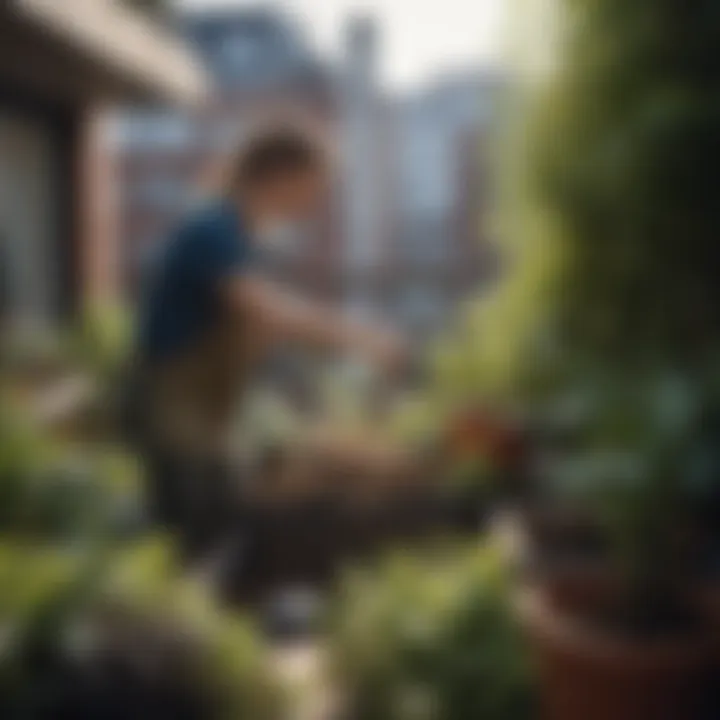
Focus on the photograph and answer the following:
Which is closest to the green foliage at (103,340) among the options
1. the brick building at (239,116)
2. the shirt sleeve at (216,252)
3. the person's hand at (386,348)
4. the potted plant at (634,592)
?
the brick building at (239,116)

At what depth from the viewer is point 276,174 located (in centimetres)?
110

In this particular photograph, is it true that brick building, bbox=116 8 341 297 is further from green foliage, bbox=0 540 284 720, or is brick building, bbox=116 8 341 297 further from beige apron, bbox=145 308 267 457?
green foliage, bbox=0 540 284 720

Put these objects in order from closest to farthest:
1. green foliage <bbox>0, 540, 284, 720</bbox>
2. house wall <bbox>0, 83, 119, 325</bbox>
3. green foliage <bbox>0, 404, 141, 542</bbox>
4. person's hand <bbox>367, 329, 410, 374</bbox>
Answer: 1. green foliage <bbox>0, 540, 284, 720</bbox>
2. green foliage <bbox>0, 404, 141, 542</bbox>
3. person's hand <bbox>367, 329, 410, 374</bbox>
4. house wall <bbox>0, 83, 119, 325</bbox>

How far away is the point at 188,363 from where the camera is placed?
117cm

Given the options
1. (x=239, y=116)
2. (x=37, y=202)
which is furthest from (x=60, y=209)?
(x=239, y=116)

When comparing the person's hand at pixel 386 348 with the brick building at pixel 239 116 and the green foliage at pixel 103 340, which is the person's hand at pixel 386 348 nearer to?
the brick building at pixel 239 116

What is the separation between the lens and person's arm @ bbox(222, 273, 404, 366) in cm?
110

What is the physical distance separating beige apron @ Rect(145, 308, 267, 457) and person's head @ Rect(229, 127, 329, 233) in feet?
0.42

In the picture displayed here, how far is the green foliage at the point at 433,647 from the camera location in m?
1.03

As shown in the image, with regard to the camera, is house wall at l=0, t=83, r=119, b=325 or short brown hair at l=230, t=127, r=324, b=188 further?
house wall at l=0, t=83, r=119, b=325

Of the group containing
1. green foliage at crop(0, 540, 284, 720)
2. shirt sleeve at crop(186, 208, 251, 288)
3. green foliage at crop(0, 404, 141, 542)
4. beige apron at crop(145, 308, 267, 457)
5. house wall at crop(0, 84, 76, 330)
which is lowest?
green foliage at crop(0, 540, 284, 720)

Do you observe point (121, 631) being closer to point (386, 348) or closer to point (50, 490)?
point (50, 490)

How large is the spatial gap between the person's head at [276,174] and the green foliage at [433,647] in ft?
1.35

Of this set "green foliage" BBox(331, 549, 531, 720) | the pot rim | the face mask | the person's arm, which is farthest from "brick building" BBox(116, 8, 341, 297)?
the pot rim
